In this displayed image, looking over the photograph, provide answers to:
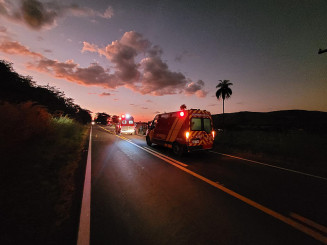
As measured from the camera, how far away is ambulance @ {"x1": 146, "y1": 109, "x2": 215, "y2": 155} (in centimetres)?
757

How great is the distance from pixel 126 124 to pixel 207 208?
21.2 metres

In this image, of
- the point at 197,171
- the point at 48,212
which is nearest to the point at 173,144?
the point at 197,171

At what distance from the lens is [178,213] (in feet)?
9.12

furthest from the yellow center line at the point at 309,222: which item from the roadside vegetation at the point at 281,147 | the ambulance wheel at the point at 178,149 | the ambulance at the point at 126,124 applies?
the ambulance at the point at 126,124

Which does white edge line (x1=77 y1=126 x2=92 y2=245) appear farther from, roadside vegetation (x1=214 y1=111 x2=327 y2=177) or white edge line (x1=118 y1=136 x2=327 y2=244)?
roadside vegetation (x1=214 y1=111 x2=327 y2=177)

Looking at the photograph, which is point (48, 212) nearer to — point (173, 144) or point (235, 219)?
point (235, 219)

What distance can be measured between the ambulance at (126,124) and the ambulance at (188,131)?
14.9 meters

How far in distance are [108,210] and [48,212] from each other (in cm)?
105

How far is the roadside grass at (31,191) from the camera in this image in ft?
7.18

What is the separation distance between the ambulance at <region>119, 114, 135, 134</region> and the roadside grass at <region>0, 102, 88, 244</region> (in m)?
15.6

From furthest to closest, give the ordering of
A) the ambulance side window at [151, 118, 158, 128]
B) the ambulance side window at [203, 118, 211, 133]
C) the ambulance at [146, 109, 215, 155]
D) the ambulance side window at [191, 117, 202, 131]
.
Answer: the ambulance side window at [151, 118, 158, 128] → the ambulance side window at [203, 118, 211, 133] → the ambulance side window at [191, 117, 202, 131] → the ambulance at [146, 109, 215, 155]

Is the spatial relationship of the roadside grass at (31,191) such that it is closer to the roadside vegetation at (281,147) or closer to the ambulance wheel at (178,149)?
the ambulance wheel at (178,149)

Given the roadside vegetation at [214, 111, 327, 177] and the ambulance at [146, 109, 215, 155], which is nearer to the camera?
the roadside vegetation at [214, 111, 327, 177]

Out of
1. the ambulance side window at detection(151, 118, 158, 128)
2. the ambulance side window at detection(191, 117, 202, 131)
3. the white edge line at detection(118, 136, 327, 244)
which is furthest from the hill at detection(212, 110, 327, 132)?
the white edge line at detection(118, 136, 327, 244)
